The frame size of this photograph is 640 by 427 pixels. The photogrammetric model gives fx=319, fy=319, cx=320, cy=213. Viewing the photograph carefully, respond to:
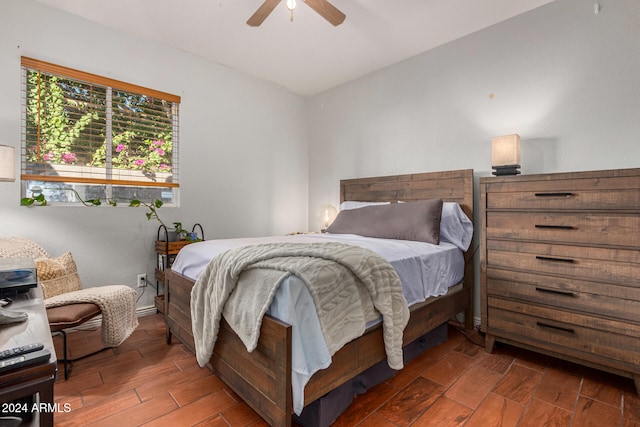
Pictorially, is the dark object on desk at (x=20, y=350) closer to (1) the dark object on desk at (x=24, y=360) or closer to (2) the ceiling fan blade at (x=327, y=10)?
(1) the dark object on desk at (x=24, y=360)

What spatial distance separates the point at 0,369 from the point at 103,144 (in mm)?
2601

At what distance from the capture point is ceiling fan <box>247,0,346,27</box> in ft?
6.63

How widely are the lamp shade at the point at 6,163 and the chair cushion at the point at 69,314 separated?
2.75ft

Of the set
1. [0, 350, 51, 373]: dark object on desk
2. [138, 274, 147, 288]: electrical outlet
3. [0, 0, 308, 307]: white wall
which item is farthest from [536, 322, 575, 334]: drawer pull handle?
[138, 274, 147, 288]: electrical outlet

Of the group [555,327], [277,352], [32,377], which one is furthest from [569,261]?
[32,377]

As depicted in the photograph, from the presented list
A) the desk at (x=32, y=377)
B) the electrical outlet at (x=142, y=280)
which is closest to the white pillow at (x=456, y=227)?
the desk at (x=32, y=377)

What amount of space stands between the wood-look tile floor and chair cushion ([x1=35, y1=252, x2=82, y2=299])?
0.44 meters

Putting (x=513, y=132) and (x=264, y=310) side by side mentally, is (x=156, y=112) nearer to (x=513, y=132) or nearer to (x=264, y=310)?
(x=264, y=310)

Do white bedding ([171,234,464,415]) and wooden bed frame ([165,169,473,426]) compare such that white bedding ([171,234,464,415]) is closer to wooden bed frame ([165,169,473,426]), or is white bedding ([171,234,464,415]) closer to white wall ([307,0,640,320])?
wooden bed frame ([165,169,473,426])

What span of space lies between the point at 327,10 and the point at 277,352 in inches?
82.2

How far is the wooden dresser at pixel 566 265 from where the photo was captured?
1.76 m

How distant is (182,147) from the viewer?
3.14 m

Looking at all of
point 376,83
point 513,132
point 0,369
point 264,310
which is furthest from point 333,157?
point 0,369

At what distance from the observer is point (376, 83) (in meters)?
3.54
